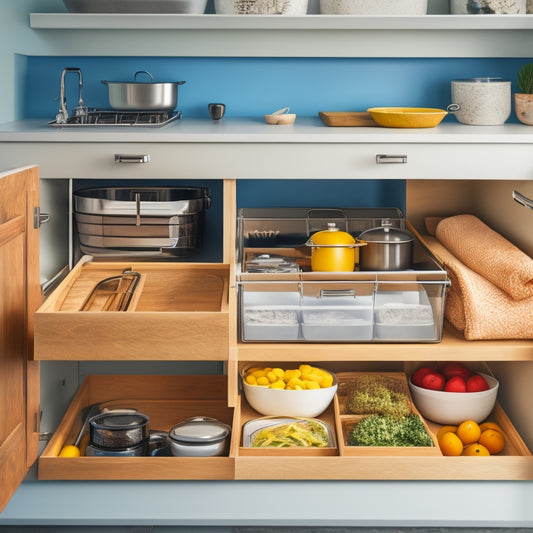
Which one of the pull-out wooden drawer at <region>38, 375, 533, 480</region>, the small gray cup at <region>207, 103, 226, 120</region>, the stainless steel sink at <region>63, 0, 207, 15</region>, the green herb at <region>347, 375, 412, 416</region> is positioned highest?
the stainless steel sink at <region>63, 0, 207, 15</region>

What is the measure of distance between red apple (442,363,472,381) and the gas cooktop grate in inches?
43.5

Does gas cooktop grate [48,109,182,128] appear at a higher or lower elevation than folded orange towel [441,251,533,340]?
higher

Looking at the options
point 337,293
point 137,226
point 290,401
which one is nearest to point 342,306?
point 337,293

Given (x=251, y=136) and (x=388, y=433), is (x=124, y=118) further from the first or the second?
(x=388, y=433)

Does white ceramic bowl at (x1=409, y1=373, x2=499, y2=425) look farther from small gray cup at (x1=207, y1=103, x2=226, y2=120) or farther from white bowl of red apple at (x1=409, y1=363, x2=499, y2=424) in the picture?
small gray cup at (x1=207, y1=103, x2=226, y2=120)

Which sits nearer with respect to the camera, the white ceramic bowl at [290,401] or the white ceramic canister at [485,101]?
the white ceramic bowl at [290,401]

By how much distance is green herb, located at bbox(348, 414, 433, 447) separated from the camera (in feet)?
6.33

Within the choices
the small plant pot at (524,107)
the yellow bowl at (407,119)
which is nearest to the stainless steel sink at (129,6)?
the yellow bowl at (407,119)

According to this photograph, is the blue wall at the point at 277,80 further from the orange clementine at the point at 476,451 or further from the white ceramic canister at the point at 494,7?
the orange clementine at the point at 476,451

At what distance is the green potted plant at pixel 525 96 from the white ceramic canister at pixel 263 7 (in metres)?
0.71

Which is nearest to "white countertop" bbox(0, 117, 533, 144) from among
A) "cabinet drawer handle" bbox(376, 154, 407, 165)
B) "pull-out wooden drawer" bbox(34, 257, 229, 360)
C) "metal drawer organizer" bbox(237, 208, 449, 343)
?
"cabinet drawer handle" bbox(376, 154, 407, 165)

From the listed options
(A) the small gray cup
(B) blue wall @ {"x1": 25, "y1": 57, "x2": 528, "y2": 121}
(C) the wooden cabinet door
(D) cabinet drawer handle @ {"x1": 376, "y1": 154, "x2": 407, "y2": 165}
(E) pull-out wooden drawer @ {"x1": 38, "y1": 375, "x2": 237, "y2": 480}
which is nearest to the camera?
(C) the wooden cabinet door

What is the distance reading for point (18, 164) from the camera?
194 cm

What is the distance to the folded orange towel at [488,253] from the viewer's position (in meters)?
1.89
